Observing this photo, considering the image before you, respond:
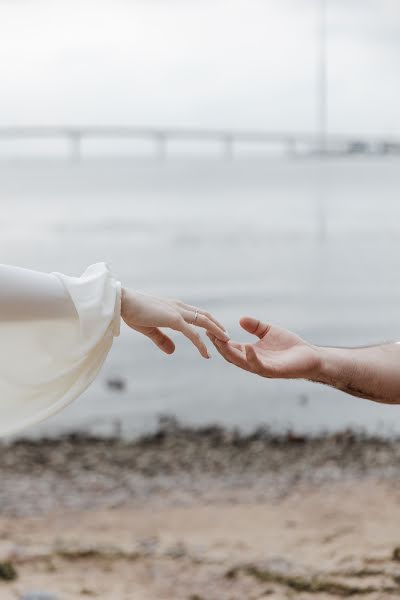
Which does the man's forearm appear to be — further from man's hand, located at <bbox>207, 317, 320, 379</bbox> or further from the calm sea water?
the calm sea water

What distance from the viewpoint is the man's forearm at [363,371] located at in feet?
7.37

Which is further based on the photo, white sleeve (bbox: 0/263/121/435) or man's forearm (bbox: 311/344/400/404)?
man's forearm (bbox: 311/344/400/404)

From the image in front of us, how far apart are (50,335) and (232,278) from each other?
16772 mm

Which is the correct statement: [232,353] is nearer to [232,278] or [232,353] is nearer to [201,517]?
[201,517]

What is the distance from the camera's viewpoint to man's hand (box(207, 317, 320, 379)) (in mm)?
2088

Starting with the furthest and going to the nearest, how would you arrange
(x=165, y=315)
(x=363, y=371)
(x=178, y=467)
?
(x=178, y=467) < (x=363, y=371) < (x=165, y=315)

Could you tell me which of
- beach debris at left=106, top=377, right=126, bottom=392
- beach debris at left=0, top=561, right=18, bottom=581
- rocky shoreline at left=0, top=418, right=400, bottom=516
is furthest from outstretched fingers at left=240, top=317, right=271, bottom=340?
beach debris at left=106, top=377, right=126, bottom=392

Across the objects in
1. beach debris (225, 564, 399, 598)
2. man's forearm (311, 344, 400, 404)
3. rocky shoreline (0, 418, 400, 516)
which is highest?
man's forearm (311, 344, 400, 404)

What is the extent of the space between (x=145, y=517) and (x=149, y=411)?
10.2 feet

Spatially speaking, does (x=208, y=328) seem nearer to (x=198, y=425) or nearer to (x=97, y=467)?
(x=97, y=467)

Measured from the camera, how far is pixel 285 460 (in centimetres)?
654

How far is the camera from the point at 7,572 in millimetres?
4141

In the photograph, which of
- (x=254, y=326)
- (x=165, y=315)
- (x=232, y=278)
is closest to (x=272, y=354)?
(x=254, y=326)

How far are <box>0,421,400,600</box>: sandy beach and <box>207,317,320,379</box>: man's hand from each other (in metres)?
2.09
